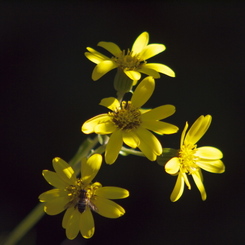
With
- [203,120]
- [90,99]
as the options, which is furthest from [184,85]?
[203,120]

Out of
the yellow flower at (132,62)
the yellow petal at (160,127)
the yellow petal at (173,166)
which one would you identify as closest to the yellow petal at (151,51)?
the yellow flower at (132,62)

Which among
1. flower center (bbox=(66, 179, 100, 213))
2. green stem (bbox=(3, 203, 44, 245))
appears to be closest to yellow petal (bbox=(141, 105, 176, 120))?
flower center (bbox=(66, 179, 100, 213))

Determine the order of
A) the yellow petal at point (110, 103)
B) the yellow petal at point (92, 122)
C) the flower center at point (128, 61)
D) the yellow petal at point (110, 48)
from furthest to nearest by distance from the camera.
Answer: the yellow petal at point (110, 48), the flower center at point (128, 61), the yellow petal at point (110, 103), the yellow petal at point (92, 122)

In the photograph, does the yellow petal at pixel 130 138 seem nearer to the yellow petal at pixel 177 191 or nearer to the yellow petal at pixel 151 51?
the yellow petal at pixel 177 191

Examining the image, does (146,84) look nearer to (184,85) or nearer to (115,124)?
(115,124)

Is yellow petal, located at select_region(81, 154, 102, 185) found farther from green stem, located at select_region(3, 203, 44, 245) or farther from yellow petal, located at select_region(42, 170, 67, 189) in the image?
green stem, located at select_region(3, 203, 44, 245)

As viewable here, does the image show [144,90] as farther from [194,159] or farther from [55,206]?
[55,206]
